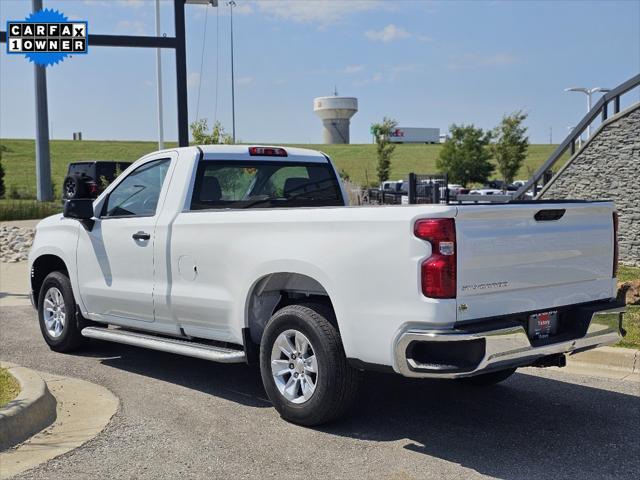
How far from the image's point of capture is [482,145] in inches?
2699

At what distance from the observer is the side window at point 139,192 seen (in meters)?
6.96

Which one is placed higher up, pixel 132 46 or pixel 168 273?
pixel 132 46

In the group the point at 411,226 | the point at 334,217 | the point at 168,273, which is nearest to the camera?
the point at 411,226

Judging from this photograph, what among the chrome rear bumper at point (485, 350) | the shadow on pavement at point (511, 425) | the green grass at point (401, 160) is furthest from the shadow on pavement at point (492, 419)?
the green grass at point (401, 160)

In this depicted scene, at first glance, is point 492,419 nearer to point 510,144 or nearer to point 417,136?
point 510,144

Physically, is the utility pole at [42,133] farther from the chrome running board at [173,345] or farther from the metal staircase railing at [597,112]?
the chrome running board at [173,345]

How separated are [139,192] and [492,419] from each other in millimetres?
3657

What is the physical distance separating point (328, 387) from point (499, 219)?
5.15ft

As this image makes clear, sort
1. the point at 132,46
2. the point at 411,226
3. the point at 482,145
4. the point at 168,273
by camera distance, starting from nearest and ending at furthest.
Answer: the point at 411,226 → the point at 168,273 → the point at 132,46 → the point at 482,145

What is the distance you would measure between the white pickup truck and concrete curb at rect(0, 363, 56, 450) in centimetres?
105

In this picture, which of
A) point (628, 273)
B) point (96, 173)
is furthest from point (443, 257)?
point (96, 173)

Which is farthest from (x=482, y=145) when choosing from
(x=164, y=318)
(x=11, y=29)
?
(x=164, y=318)

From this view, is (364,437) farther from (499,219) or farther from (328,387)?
(499,219)

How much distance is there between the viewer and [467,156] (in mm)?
67625
